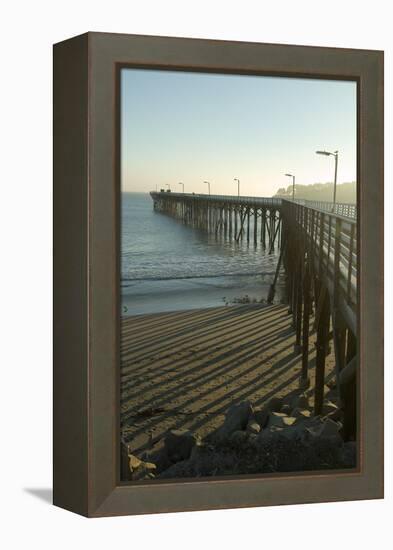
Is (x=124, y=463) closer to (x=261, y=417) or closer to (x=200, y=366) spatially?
(x=200, y=366)

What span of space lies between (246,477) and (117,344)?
1399mm

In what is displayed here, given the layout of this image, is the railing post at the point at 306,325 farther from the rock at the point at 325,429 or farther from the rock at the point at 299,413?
the rock at the point at 325,429

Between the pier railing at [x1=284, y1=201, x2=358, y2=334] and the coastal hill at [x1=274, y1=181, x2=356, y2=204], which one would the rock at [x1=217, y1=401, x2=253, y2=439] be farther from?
the coastal hill at [x1=274, y1=181, x2=356, y2=204]

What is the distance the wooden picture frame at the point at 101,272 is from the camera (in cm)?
984

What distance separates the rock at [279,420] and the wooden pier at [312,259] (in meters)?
0.27

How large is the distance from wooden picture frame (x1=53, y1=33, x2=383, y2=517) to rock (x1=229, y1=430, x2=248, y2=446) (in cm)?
27

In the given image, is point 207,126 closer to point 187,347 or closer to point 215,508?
point 187,347

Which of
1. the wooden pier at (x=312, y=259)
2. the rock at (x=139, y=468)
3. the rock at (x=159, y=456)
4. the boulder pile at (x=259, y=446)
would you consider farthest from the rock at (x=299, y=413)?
the rock at (x=139, y=468)

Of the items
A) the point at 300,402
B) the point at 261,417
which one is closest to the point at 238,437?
the point at 261,417

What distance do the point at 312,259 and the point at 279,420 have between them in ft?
4.07

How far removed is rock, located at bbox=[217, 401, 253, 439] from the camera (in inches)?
404

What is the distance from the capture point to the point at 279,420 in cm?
1041

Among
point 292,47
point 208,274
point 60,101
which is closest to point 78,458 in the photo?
point 208,274

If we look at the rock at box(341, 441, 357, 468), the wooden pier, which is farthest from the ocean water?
the rock at box(341, 441, 357, 468)
